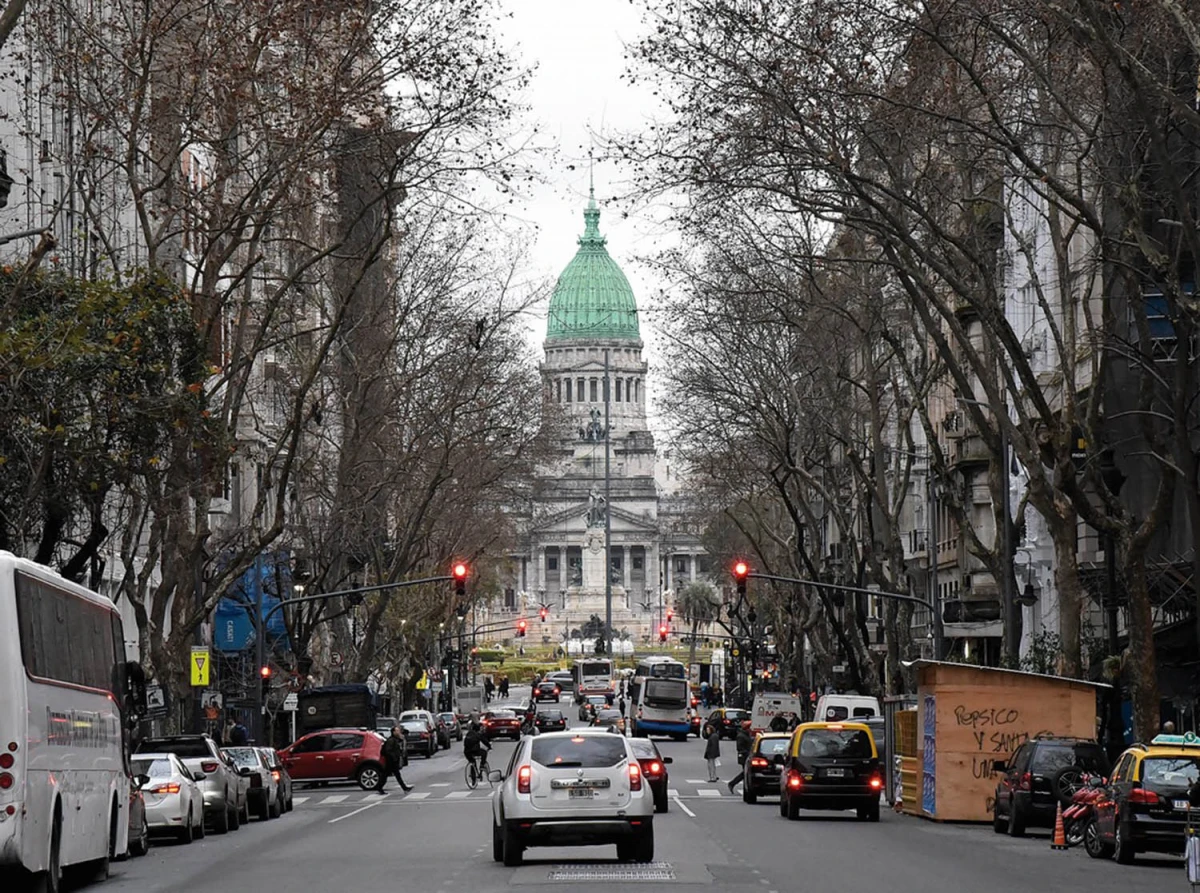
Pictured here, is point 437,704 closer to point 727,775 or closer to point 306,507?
point 306,507

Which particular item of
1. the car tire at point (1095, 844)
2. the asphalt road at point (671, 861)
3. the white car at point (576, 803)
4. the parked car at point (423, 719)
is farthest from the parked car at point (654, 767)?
the parked car at point (423, 719)

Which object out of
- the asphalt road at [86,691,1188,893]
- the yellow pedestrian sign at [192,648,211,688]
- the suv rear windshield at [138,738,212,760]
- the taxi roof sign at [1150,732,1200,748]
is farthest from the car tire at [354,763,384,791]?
the taxi roof sign at [1150,732,1200,748]

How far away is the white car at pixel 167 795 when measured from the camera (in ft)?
103

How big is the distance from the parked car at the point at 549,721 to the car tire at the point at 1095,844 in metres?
51.8

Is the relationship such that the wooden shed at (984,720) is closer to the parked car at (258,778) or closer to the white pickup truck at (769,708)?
the parked car at (258,778)

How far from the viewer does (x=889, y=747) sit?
44188mm

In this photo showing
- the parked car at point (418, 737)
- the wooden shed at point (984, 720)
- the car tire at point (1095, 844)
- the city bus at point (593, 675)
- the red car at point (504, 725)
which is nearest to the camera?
the car tire at point (1095, 844)

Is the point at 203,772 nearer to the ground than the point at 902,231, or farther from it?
nearer to the ground

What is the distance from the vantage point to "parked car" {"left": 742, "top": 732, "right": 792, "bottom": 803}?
143 ft

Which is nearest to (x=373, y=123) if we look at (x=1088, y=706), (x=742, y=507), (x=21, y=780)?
(x=1088, y=706)

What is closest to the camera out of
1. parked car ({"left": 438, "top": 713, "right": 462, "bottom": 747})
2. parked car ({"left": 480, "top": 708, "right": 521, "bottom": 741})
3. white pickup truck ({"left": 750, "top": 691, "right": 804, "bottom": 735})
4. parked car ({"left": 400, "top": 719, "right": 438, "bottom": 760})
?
white pickup truck ({"left": 750, "top": 691, "right": 804, "bottom": 735})

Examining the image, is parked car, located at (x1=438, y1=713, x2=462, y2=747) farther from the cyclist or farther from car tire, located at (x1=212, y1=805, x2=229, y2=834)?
car tire, located at (x1=212, y1=805, x2=229, y2=834)

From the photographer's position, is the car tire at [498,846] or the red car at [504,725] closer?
the car tire at [498,846]

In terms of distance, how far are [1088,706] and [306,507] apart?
1430 inches
